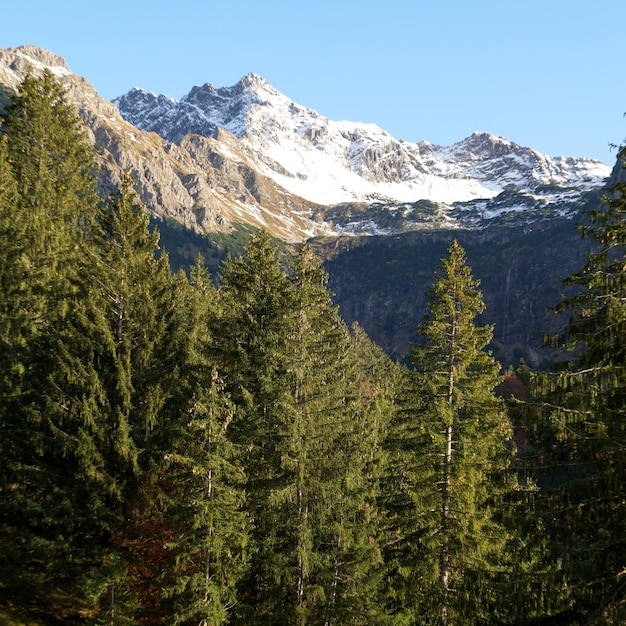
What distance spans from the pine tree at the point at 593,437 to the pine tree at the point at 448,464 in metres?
7.20

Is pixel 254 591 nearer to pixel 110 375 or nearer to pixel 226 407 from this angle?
pixel 226 407

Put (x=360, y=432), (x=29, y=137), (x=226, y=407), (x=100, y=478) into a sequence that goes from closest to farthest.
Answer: (x=100, y=478), (x=226, y=407), (x=360, y=432), (x=29, y=137)

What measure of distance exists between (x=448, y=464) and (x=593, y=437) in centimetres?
867

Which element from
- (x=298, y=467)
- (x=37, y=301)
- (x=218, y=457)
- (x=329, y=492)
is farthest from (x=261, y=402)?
(x=37, y=301)

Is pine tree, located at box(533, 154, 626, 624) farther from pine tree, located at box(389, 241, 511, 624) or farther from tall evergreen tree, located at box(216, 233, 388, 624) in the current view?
tall evergreen tree, located at box(216, 233, 388, 624)

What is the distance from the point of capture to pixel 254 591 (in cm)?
1772

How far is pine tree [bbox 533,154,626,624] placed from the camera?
8812 millimetres

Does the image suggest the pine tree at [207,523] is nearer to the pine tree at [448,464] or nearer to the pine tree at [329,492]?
the pine tree at [329,492]

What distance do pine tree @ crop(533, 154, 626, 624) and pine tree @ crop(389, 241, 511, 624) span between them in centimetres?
720

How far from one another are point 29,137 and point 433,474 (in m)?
26.6

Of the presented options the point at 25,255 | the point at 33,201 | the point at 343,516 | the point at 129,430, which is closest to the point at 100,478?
the point at 129,430

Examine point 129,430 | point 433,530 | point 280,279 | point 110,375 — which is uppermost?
point 280,279

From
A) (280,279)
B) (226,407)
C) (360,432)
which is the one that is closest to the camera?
(226,407)

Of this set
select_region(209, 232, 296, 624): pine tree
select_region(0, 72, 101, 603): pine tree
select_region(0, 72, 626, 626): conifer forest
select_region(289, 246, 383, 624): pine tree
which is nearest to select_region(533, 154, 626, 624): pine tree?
select_region(0, 72, 626, 626): conifer forest
